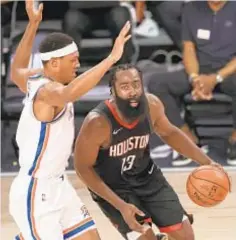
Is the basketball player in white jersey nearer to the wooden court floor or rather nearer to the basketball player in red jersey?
the basketball player in red jersey

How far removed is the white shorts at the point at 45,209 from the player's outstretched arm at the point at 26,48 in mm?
613

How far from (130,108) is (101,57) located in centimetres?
351

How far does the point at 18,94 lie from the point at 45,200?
10.6 ft

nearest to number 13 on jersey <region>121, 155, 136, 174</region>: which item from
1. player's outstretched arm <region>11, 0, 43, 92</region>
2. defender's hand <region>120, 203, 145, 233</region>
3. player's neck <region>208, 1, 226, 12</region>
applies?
defender's hand <region>120, 203, 145, 233</region>

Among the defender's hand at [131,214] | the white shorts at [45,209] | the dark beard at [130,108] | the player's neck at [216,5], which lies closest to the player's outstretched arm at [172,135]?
the dark beard at [130,108]

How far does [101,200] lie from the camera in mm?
4488

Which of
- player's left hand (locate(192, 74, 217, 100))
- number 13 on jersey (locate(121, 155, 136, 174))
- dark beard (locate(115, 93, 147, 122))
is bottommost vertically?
player's left hand (locate(192, 74, 217, 100))

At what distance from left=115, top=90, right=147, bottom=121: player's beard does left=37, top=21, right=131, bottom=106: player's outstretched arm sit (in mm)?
508

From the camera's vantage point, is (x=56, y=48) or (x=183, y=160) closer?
(x=56, y=48)

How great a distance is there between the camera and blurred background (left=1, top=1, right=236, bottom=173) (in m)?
6.96

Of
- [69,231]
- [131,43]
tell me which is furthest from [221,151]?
[69,231]

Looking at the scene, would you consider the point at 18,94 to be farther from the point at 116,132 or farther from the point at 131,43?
the point at 116,132

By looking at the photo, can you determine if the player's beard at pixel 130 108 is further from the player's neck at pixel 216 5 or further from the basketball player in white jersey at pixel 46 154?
the player's neck at pixel 216 5

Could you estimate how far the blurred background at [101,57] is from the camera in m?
6.96
